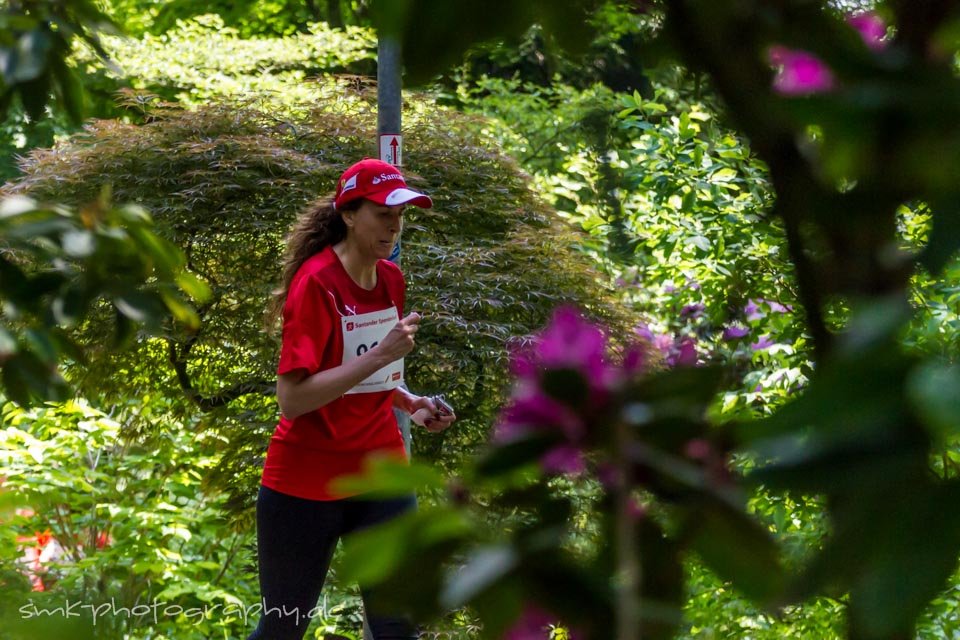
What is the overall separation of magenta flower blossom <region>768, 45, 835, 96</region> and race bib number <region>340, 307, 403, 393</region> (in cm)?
241

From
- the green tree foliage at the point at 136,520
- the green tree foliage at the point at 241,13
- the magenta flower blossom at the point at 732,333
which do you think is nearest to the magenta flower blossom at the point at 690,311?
the magenta flower blossom at the point at 732,333

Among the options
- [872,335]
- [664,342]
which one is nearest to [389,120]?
[664,342]

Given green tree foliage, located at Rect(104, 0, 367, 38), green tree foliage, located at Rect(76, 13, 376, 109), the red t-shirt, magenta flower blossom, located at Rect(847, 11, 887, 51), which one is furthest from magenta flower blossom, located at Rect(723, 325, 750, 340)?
green tree foliage, located at Rect(104, 0, 367, 38)

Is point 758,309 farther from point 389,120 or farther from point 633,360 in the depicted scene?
point 633,360

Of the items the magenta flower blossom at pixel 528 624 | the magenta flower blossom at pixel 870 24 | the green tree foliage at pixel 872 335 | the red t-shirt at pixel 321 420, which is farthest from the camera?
the red t-shirt at pixel 321 420

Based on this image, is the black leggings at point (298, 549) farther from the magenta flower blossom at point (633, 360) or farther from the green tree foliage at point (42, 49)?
the magenta flower blossom at point (633, 360)

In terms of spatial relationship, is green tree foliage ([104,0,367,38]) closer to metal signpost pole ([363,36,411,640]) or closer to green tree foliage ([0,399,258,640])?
green tree foliage ([0,399,258,640])

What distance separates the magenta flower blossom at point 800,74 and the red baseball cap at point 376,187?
101 inches

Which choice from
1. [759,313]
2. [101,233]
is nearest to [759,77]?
[101,233]

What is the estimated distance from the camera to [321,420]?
2.96 m

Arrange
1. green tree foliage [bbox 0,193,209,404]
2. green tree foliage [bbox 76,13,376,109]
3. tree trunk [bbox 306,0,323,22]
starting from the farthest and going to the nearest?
1. tree trunk [bbox 306,0,323,22]
2. green tree foliage [bbox 76,13,376,109]
3. green tree foliage [bbox 0,193,209,404]

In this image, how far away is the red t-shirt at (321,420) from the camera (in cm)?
294

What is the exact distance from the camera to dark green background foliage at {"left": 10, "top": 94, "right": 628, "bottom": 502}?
4.86 meters

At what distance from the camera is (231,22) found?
1412cm
